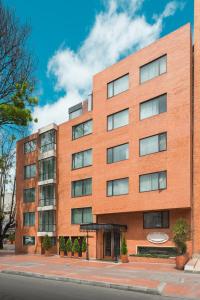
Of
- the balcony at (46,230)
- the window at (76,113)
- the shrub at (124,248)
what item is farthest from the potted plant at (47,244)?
the window at (76,113)

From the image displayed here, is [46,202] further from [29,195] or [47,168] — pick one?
[29,195]

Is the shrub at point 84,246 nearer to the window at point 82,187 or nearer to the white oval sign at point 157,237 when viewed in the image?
the window at point 82,187

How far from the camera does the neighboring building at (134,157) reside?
89.3ft

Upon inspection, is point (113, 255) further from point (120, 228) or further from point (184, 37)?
point (184, 37)

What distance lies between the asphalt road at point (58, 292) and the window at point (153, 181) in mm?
11737

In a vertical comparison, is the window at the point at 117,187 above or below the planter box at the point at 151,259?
above

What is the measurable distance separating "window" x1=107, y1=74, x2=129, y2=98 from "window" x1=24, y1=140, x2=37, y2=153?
555 inches

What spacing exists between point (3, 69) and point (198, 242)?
1843 cm

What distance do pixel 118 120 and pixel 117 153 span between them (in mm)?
2890

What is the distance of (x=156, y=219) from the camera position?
29250 millimetres

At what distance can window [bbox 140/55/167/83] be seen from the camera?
96.9 ft

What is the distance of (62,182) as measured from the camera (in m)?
39.7

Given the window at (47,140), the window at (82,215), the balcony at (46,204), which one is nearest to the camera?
the window at (82,215)

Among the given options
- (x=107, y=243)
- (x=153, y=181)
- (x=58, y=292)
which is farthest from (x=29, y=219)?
(x=58, y=292)
